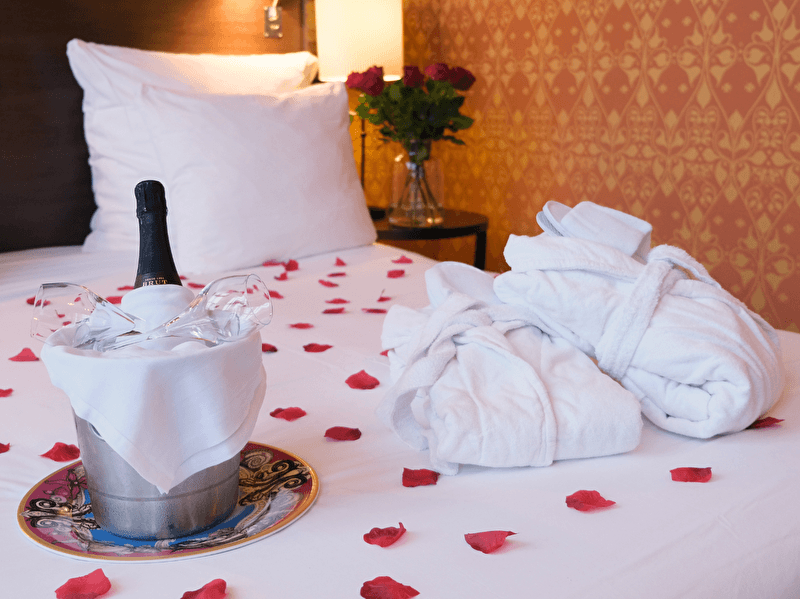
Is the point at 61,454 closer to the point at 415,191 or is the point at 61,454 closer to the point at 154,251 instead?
the point at 154,251

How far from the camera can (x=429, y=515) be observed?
753 mm

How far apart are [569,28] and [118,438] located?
2.55 meters

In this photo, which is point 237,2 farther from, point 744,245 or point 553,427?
point 553,427

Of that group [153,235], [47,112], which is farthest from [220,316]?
[47,112]

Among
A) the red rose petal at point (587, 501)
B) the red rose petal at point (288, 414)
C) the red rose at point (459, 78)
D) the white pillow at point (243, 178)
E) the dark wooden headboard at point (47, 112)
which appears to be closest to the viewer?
the red rose petal at point (587, 501)

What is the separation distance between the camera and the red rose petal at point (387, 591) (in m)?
0.61

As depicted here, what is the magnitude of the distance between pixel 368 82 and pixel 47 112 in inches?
39.4

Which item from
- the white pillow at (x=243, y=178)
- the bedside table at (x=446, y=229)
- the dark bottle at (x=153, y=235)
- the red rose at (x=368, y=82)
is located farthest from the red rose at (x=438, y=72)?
the dark bottle at (x=153, y=235)

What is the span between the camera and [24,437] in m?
0.95

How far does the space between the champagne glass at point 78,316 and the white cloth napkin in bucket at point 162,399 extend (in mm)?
48

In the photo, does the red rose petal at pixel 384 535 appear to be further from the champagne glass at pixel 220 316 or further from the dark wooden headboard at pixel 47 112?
the dark wooden headboard at pixel 47 112

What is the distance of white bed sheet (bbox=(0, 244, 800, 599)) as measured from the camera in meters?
0.64

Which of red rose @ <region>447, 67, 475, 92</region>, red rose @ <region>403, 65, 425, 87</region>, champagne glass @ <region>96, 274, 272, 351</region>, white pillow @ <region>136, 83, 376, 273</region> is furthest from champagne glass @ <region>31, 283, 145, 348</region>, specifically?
red rose @ <region>447, 67, 475, 92</region>

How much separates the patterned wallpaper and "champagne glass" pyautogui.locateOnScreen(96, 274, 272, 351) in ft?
6.67
